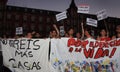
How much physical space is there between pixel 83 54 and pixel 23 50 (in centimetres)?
177

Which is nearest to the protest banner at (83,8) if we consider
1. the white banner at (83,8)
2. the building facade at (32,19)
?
the white banner at (83,8)

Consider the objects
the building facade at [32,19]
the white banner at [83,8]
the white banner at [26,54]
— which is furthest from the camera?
the building facade at [32,19]

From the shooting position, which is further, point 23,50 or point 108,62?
point 23,50

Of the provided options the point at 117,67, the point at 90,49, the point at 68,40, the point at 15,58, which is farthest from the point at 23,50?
the point at 117,67

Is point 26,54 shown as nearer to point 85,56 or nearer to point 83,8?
point 85,56

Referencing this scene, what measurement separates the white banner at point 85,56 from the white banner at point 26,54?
320 millimetres

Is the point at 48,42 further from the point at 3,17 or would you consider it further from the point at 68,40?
the point at 3,17

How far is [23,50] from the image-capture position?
8008mm

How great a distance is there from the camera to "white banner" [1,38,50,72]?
766 cm

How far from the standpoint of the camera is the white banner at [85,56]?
7129 millimetres

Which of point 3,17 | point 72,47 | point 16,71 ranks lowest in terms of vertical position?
point 3,17

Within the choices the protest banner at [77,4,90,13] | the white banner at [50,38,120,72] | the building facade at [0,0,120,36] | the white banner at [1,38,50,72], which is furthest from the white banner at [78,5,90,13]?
the building facade at [0,0,120,36]

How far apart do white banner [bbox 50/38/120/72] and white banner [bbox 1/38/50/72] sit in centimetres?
32

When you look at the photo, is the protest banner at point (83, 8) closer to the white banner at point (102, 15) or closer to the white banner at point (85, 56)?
the white banner at point (102, 15)
